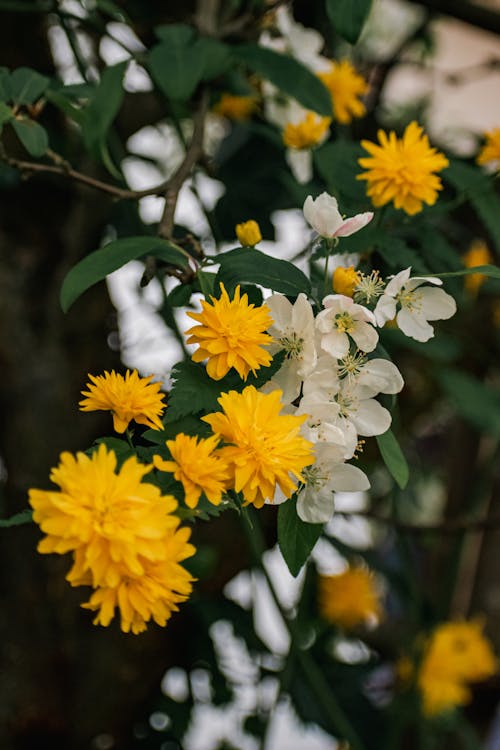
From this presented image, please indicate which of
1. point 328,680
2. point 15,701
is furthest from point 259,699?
point 15,701

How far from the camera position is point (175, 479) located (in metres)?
0.30

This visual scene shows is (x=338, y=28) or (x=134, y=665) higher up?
(x=338, y=28)

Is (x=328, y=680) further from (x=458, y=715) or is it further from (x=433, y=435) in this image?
(x=433, y=435)

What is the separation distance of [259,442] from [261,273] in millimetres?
88

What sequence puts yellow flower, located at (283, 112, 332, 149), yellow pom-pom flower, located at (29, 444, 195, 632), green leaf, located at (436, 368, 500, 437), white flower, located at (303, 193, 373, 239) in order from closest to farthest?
yellow pom-pom flower, located at (29, 444, 195, 632) → white flower, located at (303, 193, 373, 239) → yellow flower, located at (283, 112, 332, 149) → green leaf, located at (436, 368, 500, 437)

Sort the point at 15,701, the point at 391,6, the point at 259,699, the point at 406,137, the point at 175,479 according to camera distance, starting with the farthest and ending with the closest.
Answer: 1. the point at 391,6
2. the point at 259,699
3. the point at 15,701
4. the point at 406,137
5. the point at 175,479

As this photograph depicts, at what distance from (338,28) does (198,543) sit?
584 mm

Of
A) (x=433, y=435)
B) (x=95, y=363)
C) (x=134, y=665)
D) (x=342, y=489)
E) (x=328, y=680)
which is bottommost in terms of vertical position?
(x=433, y=435)

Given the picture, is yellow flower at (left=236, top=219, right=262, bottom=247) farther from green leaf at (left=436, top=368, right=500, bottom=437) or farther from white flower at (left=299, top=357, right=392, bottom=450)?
green leaf at (left=436, top=368, right=500, bottom=437)

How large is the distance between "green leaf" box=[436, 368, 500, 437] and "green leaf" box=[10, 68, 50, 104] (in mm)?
623

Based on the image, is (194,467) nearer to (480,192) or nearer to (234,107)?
(480,192)

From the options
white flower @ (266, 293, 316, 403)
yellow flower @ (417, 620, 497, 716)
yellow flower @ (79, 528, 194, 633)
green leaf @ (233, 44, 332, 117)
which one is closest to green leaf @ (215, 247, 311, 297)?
white flower @ (266, 293, 316, 403)

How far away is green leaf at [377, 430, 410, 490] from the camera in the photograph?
0.35 metres

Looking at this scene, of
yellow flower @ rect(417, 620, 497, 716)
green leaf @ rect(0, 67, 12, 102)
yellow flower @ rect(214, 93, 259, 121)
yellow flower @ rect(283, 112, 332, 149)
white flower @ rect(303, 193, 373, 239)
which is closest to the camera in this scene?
white flower @ rect(303, 193, 373, 239)
